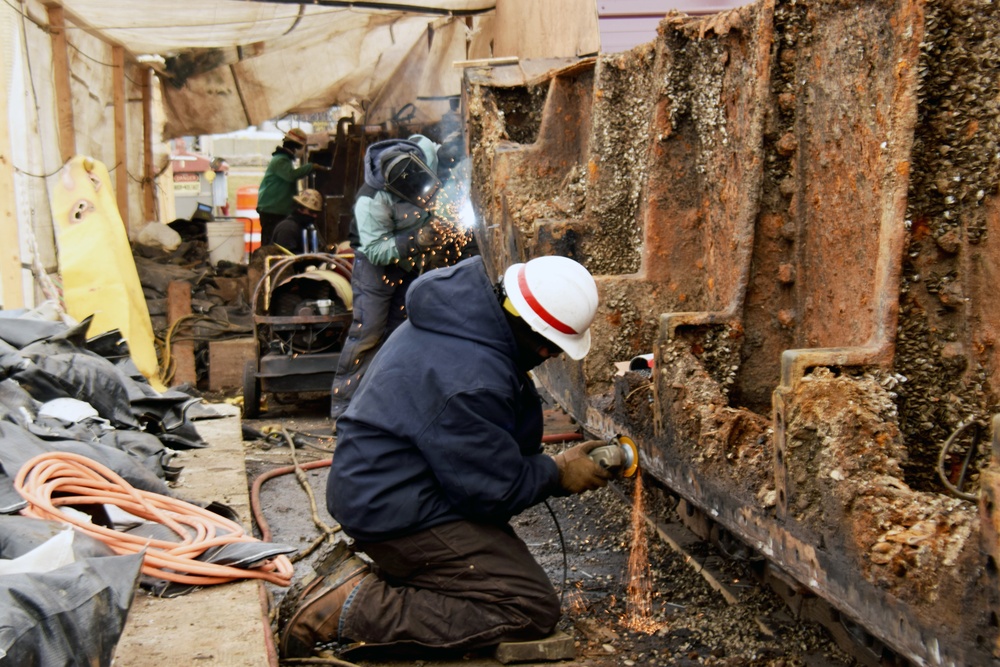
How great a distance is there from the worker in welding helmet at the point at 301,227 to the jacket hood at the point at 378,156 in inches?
186

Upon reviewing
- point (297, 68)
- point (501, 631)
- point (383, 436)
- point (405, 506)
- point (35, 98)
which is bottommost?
point (501, 631)

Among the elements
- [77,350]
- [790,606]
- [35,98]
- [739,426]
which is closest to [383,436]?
[739,426]

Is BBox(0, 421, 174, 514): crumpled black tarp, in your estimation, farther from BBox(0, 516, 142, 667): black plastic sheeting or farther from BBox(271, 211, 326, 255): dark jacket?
BBox(271, 211, 326, 255): dark jacket

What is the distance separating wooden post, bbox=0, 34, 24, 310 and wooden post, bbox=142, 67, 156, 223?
209 inches

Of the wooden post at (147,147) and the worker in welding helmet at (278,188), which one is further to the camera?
the worker in welding helmet at (278,188)

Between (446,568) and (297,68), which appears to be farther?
(297,68)

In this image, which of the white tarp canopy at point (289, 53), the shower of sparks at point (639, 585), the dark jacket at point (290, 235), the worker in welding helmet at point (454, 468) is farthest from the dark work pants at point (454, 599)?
the dark jacket at point (290, 235)

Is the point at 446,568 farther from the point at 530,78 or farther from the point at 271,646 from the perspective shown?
the point at 530,78

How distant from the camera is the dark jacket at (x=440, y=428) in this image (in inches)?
136

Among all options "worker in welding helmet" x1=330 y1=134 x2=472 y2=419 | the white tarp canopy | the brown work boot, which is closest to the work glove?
the brown work boot

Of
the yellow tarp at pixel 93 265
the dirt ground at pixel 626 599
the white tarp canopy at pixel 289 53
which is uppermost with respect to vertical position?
the white tarp canopy at pixel 289 53

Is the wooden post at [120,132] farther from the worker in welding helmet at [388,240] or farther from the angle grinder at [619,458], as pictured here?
the angle grinder at [619,458]

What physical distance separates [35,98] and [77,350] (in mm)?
3488

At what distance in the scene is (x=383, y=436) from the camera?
358 cm
